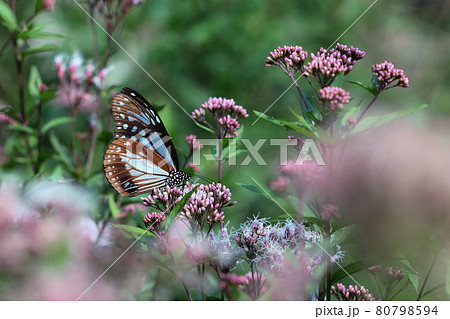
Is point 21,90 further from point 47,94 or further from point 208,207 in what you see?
point 208,207

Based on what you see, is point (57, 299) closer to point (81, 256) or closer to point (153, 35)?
point (81, 256)

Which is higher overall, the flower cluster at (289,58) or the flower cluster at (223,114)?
the flower cluster at (289,58)

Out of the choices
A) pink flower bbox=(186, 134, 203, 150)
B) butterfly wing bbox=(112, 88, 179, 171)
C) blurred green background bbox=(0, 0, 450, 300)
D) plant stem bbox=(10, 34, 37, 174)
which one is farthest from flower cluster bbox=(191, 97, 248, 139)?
blurred green background bbox=(0, 0, 450, 300)

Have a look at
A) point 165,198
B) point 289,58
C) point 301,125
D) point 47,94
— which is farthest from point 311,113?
point 47,94

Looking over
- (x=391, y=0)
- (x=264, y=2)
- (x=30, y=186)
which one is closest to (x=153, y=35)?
(x=264, y=2)

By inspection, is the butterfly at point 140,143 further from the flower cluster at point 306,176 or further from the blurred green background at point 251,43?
the blurred green background at point 251,43

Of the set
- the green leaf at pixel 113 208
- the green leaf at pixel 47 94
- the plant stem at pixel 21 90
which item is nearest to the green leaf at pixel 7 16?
the plant stem at pixel 21 90
